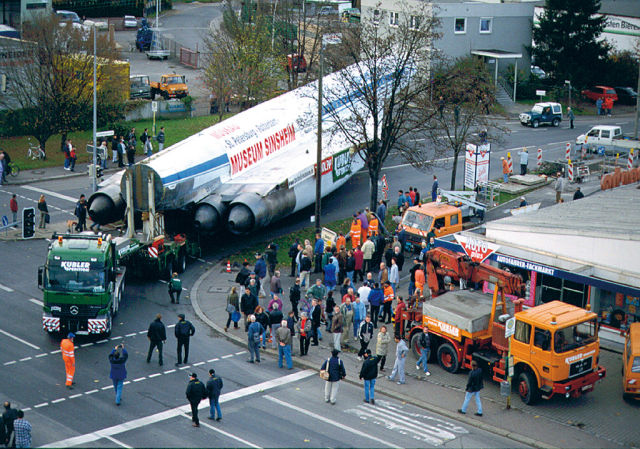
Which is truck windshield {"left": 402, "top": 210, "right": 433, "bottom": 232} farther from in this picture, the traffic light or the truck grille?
the traffic light

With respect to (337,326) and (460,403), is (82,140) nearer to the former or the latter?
(337,326)

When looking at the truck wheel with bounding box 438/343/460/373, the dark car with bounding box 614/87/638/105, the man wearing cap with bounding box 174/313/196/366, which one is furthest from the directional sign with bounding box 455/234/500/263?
the dark car with bounding box 614/87/638/105

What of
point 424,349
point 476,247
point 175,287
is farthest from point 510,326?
point 175,287

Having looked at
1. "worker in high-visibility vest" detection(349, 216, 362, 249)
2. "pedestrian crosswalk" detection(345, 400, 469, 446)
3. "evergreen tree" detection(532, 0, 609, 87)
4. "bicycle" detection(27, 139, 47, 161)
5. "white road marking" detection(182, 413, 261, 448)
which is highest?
"evergreen tree" detection(532, 0, 609, 87)

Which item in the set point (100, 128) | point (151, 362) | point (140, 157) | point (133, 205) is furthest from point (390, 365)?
point (100, 128)

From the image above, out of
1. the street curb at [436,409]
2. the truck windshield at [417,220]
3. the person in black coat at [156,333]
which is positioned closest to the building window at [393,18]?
the truck windshield at [417,220]

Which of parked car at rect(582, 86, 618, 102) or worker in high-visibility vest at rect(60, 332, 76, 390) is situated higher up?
parked car at rect(582, 86, 618, 102)

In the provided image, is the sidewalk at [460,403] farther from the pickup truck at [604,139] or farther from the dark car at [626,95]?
the dark car at [626,95]

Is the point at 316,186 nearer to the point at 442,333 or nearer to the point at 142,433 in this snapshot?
the point at 442,333
